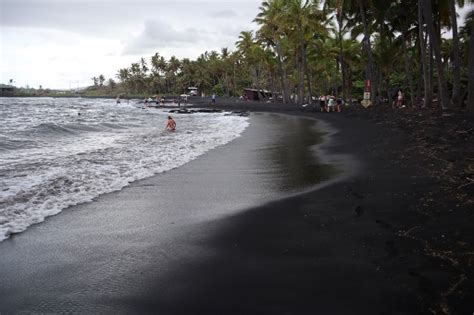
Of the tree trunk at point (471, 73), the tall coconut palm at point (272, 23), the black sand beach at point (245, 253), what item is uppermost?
the tall coconut palm at point (272, 23)

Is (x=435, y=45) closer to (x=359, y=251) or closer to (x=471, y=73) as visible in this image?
(x=471, y=73)

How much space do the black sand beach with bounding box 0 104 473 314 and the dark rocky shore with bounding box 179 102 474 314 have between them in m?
0.02

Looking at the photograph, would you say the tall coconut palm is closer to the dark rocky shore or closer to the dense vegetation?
the dense vegetation

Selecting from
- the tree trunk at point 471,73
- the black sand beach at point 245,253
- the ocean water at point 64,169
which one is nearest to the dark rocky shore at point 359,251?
the black sand beach at point 245,253

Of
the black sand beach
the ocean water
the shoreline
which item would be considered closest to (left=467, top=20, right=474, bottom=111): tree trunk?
the ocean water

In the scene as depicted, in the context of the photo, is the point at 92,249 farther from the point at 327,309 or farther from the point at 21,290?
the point at 327,309

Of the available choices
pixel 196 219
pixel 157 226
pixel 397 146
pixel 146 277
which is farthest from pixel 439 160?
pixel 146 277

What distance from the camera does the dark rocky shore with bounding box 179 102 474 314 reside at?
3.37 meters

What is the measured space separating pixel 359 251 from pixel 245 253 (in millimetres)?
1304

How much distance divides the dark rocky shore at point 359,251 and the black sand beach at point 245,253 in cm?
2

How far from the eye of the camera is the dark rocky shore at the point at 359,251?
11.1ft

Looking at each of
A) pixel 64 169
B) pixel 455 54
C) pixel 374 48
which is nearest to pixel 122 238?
pixel 64 169

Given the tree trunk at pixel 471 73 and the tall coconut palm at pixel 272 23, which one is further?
the tall coconut palm at pixel 272 23

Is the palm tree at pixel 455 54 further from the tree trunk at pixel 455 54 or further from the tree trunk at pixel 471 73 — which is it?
the tree trunk at pixel 471 73
